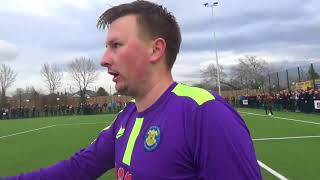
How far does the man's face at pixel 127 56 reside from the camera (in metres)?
2.19

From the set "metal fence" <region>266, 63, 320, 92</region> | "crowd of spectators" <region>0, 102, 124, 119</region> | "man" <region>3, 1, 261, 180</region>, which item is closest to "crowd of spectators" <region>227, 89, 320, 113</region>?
"metal fence" <region>266, 63, 320, 92</region>

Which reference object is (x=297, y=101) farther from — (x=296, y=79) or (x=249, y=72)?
(x=249, y=72)

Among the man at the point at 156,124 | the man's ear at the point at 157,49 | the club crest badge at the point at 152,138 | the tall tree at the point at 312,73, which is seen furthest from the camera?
the tall tree at the point at 312,73

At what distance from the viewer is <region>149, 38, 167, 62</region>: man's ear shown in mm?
2180

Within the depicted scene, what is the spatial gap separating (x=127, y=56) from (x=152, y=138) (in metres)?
0.38

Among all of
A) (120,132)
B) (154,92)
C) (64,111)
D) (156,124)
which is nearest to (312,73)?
(64,111)

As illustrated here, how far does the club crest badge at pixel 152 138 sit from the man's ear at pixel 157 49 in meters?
0.31

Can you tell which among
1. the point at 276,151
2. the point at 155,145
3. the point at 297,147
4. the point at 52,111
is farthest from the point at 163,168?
the point at 52,111

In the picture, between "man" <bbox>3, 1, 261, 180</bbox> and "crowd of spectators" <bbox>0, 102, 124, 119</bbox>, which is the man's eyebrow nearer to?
"man" <bbox>3, 1, 261, 180</bbox>

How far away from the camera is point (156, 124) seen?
6.79 feet

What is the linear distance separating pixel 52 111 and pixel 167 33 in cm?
6278

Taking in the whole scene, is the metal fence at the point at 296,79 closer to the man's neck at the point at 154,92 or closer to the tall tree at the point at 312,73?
the tall tree at the point at 312,73

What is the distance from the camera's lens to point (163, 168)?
1.94 m

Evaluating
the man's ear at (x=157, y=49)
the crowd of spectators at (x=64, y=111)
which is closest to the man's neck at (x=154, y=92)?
the man's ear at (x=157, y=49)
